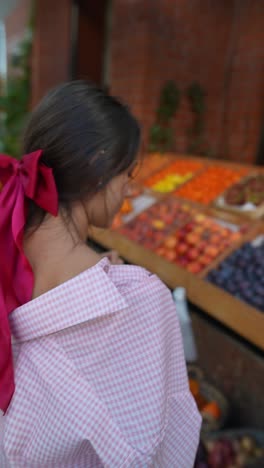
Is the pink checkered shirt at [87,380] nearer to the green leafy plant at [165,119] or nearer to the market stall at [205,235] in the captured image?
the market stall at [205,235]

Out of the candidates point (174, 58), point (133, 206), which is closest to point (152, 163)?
point (133, 206)

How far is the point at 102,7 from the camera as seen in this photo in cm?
490

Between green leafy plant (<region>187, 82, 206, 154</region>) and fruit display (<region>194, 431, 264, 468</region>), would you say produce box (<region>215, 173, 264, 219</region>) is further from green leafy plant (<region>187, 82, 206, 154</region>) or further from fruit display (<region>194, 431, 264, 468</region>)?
green leafy plant (<region>187, 82, 206, 154</region>)

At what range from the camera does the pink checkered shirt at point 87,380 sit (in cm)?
73

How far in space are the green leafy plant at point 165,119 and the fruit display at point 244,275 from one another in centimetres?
254

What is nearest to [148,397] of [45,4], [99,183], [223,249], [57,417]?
[57,417]

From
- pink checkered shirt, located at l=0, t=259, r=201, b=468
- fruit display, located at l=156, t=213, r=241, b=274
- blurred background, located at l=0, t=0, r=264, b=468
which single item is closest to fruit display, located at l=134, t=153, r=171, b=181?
blurred background, located at l=0, t=0, r=264, b=468

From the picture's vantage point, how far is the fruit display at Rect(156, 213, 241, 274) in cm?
218

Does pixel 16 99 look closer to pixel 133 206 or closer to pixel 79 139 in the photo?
pixel 133 206

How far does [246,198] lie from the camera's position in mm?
2689

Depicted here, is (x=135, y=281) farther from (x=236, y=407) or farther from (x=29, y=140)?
(x=236, y=407)

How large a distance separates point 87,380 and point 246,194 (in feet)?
7.76

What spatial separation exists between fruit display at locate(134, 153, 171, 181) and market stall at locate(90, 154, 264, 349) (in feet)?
0.12

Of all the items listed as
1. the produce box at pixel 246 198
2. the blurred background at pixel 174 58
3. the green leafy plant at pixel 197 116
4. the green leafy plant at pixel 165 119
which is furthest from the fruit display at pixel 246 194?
the green leafy plant at pixel 197 116
